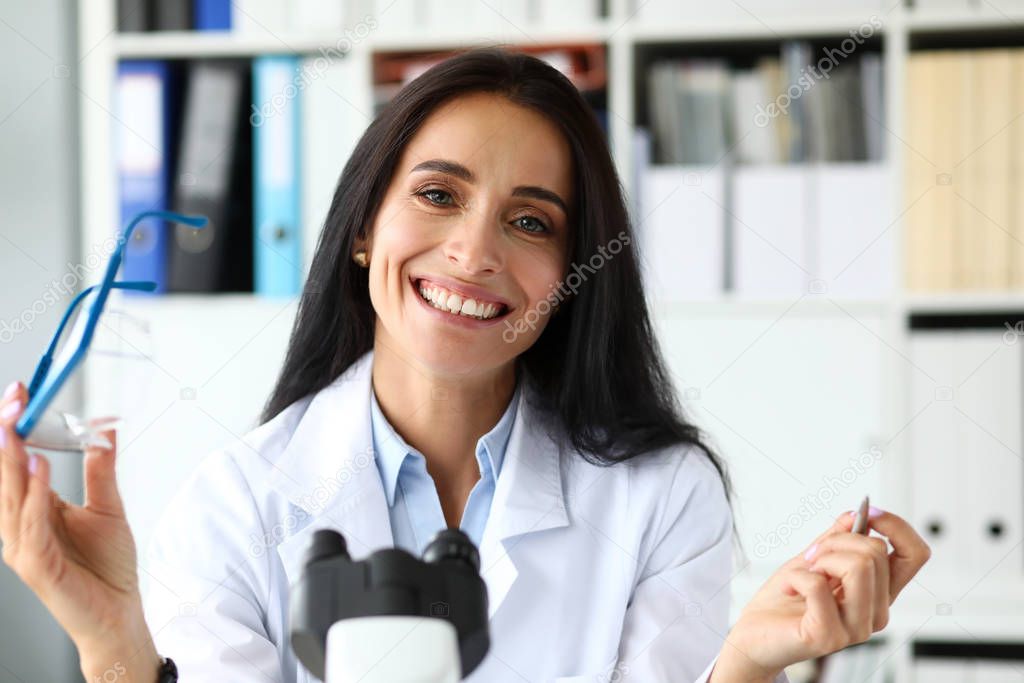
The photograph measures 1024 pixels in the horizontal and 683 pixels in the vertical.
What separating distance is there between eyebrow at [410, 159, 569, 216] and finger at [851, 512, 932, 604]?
1.86ft

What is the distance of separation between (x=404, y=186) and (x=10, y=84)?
1462mm

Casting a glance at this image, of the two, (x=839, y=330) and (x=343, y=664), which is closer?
(x=343, y=664)

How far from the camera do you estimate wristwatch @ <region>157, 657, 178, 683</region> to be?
1.05m

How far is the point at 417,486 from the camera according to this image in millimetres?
1405

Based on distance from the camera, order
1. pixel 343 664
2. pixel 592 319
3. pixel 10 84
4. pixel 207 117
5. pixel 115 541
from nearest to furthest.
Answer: pixel 343 664 < pixel 115 541 < pixel 592 319 < pixel 207 117 < pixel 10 84

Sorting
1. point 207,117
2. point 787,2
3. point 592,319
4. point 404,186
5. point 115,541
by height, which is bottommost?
point 115,541

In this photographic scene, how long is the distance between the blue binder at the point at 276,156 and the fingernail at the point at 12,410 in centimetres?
132

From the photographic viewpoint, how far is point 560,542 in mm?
1372

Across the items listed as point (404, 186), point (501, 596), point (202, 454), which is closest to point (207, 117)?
point (202, 454)

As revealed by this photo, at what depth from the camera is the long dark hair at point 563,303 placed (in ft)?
4.43

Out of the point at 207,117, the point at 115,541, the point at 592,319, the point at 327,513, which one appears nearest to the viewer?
the point at 115,541

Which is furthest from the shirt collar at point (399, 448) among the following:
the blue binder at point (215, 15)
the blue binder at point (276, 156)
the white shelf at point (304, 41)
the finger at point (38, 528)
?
the blue binder at point (215, 15)

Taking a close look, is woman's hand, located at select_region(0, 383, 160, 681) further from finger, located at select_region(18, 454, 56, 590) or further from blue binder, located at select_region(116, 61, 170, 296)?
blue binder, located at select_region(116, 61, 170, 296)

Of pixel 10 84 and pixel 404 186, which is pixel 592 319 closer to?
pixel 404 186
